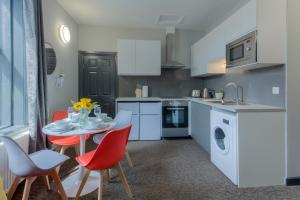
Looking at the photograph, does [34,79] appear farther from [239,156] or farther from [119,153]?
[239,156]

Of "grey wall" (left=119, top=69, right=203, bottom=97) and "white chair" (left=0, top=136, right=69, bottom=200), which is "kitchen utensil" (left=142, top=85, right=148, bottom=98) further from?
"white chair" (left=0, top=136, right=69, bottom=200)

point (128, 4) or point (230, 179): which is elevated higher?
point (128, 4)

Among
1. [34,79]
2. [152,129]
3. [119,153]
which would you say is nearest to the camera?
[119,153]

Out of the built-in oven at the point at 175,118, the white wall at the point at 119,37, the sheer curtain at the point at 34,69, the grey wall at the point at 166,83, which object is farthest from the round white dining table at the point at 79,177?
the white wall at the point at 119,37

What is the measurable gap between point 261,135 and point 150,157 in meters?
1.64

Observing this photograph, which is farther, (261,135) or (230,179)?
(230,179)

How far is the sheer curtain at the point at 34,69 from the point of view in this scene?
220cm

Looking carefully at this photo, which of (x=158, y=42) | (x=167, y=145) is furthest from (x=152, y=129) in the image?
(x=158, y=42)

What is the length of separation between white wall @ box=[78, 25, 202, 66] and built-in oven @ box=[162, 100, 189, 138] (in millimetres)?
1189

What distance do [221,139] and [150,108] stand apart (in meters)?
1.75

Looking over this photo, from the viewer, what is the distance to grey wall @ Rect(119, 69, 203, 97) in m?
4.55

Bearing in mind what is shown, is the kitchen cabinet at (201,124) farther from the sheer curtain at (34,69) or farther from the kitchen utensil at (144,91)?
the sheer curtain at (34,69)

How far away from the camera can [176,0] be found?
309cm

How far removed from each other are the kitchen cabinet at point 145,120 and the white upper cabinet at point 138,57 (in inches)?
29.0
